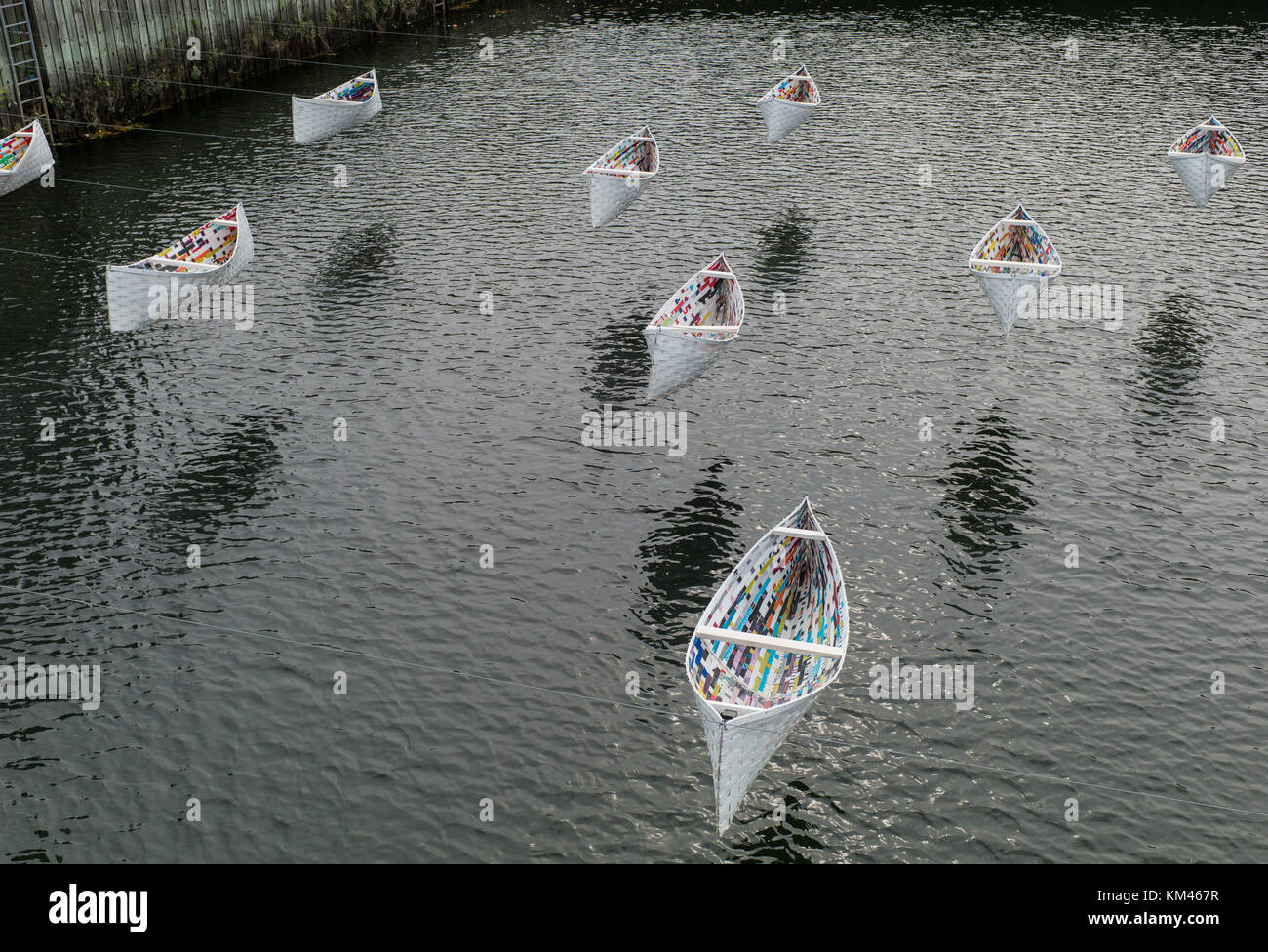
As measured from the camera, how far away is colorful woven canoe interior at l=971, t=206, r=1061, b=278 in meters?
56.4

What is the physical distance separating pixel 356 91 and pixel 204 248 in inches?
1049

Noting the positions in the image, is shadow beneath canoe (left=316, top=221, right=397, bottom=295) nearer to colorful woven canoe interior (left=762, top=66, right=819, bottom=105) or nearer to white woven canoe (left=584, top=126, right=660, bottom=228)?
white woven canoe (left=584, top=126, right=660, bottom=228)

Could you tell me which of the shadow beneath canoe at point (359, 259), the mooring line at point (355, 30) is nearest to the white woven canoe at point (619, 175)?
the shadow beneath canoe at point (359, 259)

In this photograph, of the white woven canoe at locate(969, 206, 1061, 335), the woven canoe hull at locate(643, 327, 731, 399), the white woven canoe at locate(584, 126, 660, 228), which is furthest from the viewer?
the white woven canoe at locate(584, 126, 660, 228)

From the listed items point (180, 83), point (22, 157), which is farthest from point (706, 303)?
point (180, 83)

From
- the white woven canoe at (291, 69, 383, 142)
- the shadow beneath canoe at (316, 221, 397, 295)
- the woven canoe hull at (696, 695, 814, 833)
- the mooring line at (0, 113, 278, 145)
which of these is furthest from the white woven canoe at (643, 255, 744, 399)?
the mooring line at (0, 113, 278, 145)

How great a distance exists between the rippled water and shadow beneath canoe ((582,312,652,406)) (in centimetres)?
21

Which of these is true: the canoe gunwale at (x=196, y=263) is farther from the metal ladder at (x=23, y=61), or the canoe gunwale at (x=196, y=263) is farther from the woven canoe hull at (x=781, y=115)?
the woven canoe hull at (x=781, y=115)

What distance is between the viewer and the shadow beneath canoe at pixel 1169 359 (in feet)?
163

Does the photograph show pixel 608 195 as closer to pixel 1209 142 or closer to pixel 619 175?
pixel 619 175

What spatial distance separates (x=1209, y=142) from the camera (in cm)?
6919
